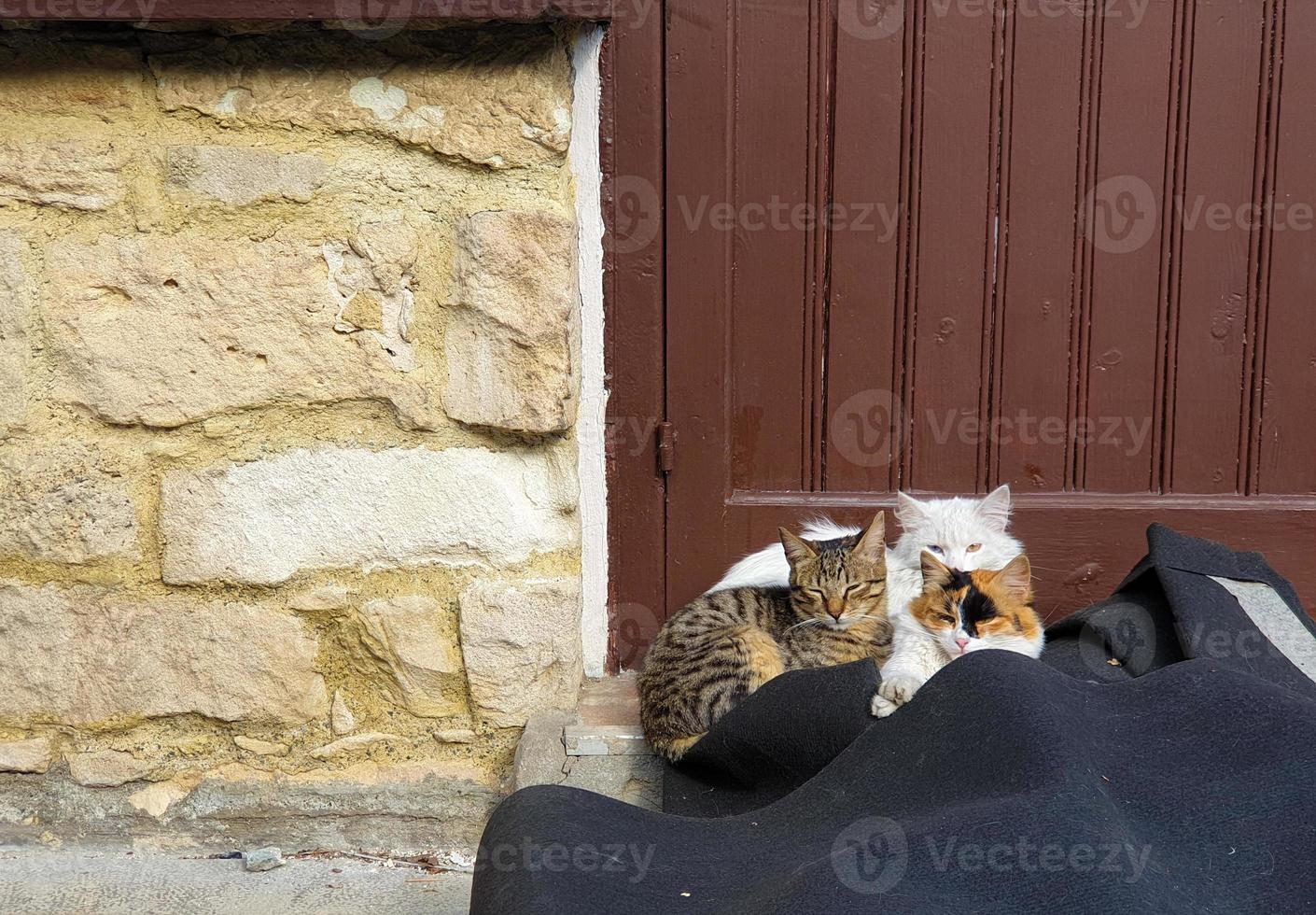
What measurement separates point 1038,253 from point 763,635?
3.52 feet

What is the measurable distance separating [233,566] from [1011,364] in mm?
1774

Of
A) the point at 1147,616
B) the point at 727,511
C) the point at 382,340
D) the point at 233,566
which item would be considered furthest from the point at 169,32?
the point at 1147,616

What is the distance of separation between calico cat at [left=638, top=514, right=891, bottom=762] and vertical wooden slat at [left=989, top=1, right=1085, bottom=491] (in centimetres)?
45

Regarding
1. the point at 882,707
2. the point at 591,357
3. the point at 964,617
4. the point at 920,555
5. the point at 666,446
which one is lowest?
the point at 882,707

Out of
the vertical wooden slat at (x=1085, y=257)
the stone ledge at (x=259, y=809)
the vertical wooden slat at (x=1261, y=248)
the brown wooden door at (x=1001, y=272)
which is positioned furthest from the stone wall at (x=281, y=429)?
the vertical wooden slat at (x=1261, y=248)

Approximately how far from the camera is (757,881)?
5.21 feet

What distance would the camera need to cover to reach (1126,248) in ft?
7.98

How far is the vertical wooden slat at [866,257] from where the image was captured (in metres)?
2.39

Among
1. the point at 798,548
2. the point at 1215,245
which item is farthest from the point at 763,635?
the point at 1215,245

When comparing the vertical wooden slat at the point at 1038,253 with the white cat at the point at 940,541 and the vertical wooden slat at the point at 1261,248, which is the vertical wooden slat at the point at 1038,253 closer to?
the white cat at the point at 940,541

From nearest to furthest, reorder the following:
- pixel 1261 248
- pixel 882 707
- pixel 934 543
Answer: pixel 882 707 < pixel 934 543 < pixel 1261 248

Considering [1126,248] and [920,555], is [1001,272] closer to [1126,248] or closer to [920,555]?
[1126,248]

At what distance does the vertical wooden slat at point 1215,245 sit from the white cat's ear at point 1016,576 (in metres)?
0.61

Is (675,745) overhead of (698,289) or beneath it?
beneath
